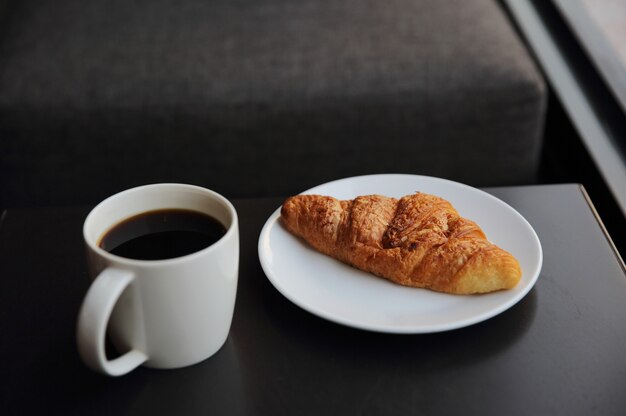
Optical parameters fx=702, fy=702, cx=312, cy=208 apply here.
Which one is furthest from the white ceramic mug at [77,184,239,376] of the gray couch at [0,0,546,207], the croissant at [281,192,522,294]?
the gray couch at [0,0,546,207]

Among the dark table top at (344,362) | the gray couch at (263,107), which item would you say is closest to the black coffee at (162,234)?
the dark table top at (344,362)

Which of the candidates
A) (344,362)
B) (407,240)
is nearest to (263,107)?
(407,240)

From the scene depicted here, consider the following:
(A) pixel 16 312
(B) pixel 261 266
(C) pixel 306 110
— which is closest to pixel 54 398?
(A) pixel 16 312

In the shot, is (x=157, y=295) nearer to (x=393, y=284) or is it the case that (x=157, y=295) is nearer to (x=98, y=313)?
(x=98, y=313)

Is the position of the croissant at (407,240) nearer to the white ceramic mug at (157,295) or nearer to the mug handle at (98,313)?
the white ceramic mug at (157,295)

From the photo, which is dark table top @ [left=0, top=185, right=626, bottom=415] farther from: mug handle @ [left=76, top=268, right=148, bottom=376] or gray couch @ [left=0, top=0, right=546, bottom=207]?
gray couch @ [left=0, top=0, right=546, bottom=207]
